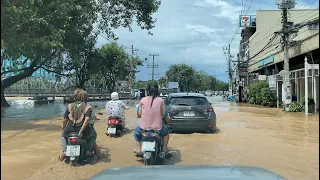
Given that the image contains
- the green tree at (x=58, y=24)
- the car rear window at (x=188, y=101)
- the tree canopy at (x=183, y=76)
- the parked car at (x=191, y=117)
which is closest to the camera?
the parked car at (x=191, y=117)

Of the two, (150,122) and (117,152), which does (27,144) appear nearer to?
(117,152)

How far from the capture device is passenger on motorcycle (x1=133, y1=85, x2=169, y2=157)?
25.8 feet

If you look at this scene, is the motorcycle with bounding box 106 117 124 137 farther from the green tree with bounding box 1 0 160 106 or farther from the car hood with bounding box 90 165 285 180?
the car hood with bounding box 90 165 285 180

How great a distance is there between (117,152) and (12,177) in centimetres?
284

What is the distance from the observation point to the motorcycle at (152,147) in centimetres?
737

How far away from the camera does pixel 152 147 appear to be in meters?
7.39

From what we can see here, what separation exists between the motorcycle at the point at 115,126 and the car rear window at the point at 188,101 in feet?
6.50

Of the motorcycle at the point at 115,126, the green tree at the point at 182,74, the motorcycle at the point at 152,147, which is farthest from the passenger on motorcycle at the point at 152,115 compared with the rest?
the green tree at the point at 182,74

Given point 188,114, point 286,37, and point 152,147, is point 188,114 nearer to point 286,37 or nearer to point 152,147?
point 152,147

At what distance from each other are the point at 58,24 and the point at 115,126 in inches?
435

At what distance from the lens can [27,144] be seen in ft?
37.6

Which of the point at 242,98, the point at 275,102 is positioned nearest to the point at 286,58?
the point at 275,102

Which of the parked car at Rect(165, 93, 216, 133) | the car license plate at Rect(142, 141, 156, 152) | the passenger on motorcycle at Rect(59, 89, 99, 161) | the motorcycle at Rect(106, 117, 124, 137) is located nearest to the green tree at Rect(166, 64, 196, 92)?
the parked car at Rect(165, 93, 216, 133)

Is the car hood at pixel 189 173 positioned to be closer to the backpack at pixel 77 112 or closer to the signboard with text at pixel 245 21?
the backpack at pixel 77 112
